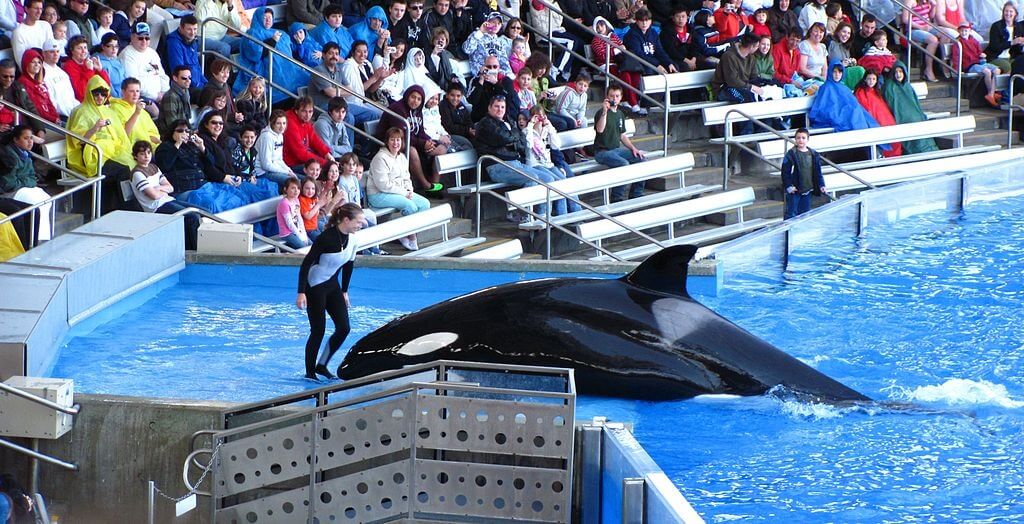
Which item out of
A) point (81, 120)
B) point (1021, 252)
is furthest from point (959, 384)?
point (81, 120)

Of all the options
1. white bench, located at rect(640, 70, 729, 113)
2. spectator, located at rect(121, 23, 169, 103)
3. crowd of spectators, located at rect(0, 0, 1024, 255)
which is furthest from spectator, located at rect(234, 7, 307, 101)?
white bench, located at rect(640, 70, 729, 113)

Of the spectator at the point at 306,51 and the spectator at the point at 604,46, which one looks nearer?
the spectator at the point at 306,51

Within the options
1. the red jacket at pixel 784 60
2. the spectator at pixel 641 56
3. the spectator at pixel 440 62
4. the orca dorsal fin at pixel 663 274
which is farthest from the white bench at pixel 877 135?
the orca dorsal fin at pixel 663 274

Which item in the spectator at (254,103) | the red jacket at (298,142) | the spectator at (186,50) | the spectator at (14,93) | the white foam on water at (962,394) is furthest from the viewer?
the spectator at (186,50)

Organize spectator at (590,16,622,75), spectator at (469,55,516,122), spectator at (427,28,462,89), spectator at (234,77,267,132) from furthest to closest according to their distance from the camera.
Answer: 1. spectator at (590,16,622,75)
2. spectator at (427,28,462,89)
3. spectator at (469,55,516,122)
4. spectator at (234,77,267,132)

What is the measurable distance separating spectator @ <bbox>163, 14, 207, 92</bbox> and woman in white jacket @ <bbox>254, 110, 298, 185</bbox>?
1.11 m

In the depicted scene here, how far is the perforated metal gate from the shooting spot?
7648 mm

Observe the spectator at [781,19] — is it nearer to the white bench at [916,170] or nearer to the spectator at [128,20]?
the white bench at [916,170]

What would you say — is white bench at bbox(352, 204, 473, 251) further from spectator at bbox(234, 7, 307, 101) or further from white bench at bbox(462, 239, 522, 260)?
spectator at bbox(234, 7, 307, 101)

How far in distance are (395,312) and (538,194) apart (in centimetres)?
350

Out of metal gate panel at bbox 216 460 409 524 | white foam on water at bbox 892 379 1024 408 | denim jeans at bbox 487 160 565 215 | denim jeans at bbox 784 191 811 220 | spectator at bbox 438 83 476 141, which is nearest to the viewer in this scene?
metal gate panel at bbox 216 460 409 524

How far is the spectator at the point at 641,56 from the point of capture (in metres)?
18.2

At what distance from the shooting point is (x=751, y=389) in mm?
9172

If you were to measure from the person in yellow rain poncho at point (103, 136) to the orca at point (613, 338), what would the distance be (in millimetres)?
4804
